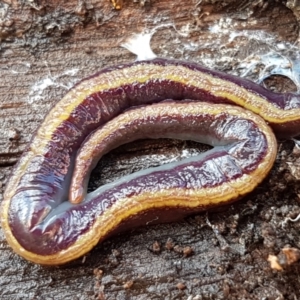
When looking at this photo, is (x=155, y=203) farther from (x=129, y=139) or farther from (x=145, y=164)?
(x=129, y=139)

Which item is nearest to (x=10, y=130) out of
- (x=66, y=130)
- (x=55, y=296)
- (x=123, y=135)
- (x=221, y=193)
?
(x=66, y=130)

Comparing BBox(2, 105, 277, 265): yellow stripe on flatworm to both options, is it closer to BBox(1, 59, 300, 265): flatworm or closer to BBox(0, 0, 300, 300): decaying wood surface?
BBox(1, 59, 300, 265): flatworm

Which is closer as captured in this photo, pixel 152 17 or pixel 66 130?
pixel 66 130

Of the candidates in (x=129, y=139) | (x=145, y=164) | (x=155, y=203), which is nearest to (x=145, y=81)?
(x=129, y=139)

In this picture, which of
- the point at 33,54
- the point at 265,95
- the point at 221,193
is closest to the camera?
the point at 221,193

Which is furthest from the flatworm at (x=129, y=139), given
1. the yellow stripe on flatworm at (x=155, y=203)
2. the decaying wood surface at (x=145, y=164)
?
the decaying wood surface at (x=145, y=164)

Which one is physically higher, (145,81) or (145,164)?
(145,81)

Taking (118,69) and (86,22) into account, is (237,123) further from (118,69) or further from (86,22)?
(86,22)

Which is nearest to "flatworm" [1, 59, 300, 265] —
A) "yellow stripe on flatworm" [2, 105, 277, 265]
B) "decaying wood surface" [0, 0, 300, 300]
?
"yellow stripe on flatworm" [2, 105, 277, 265]
